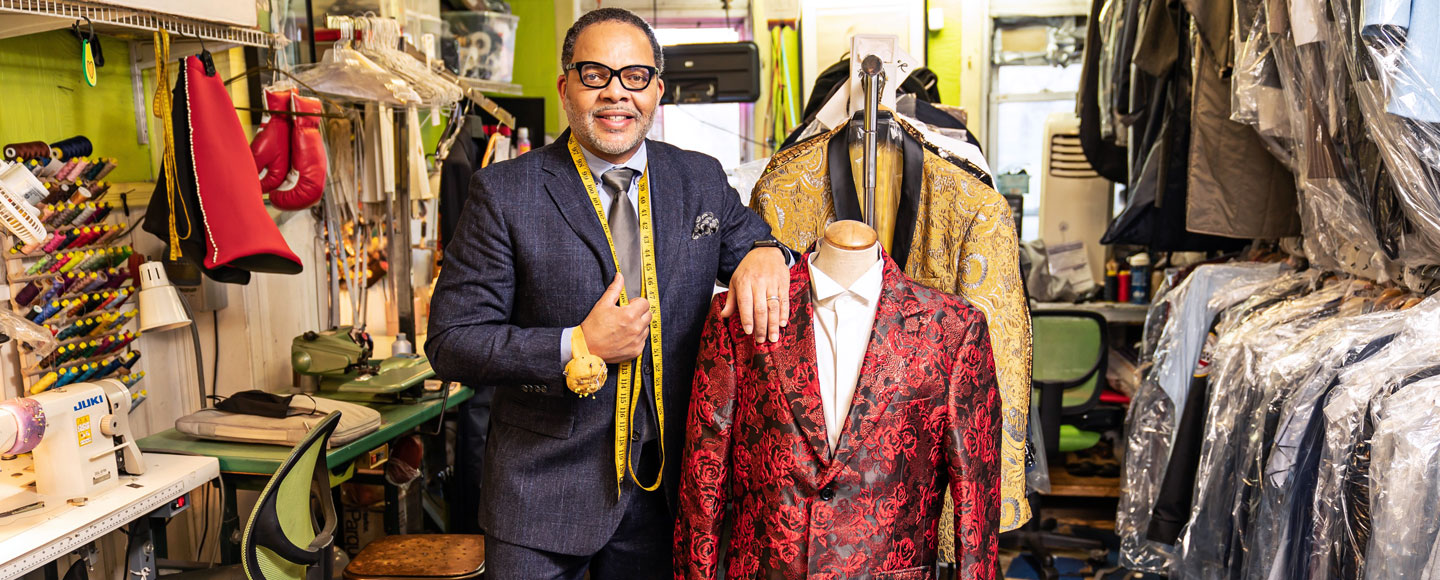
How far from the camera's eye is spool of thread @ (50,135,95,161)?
8.62 ft

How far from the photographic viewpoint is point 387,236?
3.96 meters

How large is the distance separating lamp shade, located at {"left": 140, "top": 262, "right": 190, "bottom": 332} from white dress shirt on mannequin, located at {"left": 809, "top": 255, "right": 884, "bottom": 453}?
6.52ft

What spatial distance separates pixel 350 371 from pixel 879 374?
2.32 meters

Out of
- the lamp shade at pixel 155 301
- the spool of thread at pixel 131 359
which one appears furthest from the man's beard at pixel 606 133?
the spool of thread at pixel 131 359

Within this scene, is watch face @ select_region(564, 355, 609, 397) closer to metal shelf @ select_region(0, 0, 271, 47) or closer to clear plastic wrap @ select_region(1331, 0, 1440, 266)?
metal shelf @ select_region(0, 0, 271, 47)

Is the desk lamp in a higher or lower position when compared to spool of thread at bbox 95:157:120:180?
lower

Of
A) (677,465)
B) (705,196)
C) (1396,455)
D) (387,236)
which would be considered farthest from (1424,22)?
(387,236)

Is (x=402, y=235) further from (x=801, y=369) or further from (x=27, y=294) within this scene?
(x=801, y=369)

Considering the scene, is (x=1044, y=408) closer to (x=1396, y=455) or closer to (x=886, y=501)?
(x=1396, y=455)

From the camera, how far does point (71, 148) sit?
8.79 ft

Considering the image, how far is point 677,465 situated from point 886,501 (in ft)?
1.41

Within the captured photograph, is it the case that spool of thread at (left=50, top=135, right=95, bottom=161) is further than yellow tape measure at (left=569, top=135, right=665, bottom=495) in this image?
Yes

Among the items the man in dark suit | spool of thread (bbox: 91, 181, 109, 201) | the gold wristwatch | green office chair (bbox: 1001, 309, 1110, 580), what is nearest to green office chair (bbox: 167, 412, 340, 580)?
the man in dark suit

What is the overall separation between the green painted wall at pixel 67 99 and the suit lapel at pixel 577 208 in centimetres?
171
